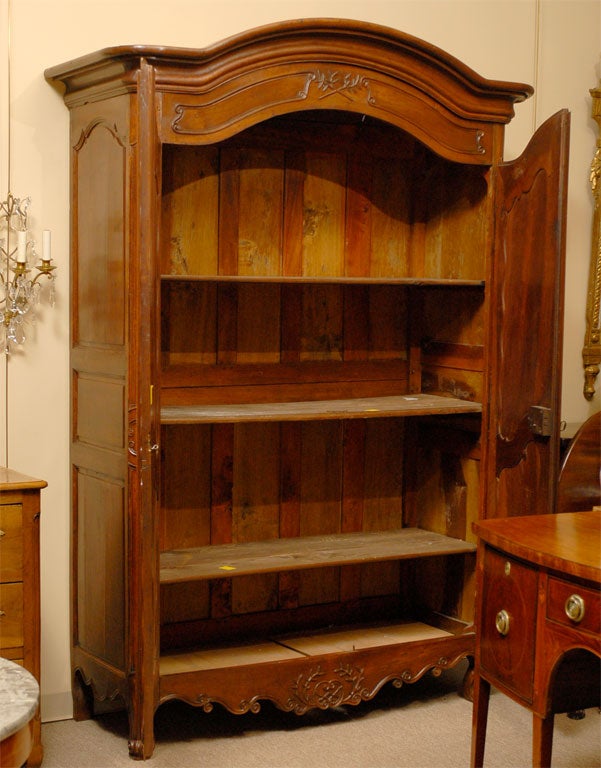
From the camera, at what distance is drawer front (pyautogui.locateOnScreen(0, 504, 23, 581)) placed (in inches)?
118

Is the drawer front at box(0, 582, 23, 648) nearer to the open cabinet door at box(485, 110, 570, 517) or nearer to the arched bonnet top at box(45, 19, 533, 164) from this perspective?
the arched bonnet top at box(45, 19, 533, 164)

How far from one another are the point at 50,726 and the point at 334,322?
1.76 meters

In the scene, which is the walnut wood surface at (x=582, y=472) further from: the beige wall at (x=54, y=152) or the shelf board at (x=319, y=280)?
the beige wall at (x=54, y=152)

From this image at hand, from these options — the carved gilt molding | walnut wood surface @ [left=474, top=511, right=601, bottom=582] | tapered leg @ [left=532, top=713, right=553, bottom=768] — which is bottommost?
tapered leg @ [left=532, top=713, right=553, bottom=768]

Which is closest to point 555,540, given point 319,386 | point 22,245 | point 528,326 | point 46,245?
point 528,326

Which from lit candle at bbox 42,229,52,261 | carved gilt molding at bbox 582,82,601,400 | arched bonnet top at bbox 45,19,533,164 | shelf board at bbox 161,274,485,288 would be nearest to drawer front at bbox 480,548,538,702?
shelf board at bbox 161,274,485,288

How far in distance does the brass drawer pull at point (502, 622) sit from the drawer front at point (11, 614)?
54.4 inches

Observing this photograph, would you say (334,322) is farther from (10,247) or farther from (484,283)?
(10,247)

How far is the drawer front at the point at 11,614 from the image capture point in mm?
3006

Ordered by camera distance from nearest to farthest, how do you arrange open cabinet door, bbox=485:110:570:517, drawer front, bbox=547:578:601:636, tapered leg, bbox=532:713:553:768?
drawer front, bbox=547:578:601:636 < tapered leg, bbox=532:713:553:768 < open cabinet door, bbox=485:110:570:517

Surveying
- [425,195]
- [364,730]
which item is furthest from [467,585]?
[425,195]

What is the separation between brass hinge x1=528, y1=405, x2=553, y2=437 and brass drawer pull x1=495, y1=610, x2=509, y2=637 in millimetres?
900

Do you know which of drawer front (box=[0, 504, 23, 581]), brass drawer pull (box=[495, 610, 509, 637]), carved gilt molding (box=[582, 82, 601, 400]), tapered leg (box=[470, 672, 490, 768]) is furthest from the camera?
carved gilt molding (box=[582, 82, 601, 400])

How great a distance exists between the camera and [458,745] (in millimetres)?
3342
